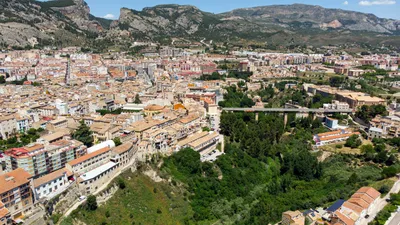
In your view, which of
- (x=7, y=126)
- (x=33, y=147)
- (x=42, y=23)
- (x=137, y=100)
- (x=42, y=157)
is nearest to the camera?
(x=42, y=157)

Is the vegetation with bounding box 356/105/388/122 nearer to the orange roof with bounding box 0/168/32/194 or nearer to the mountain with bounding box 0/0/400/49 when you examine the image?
the orange roof with bounding box 0/168/32/194

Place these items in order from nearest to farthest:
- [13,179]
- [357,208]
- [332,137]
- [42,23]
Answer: [13,179], [357,208], [332,137], [42,23]

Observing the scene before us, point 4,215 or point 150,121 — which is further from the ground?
point 150,121

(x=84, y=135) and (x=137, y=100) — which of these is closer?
(x=84, y=135)

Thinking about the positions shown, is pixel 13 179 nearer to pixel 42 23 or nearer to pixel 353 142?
pixel 353 142

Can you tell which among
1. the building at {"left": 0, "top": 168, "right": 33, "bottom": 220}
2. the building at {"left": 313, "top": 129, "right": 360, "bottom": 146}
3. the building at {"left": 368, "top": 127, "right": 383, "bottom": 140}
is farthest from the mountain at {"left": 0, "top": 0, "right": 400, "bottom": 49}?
the building at {"left": 0, "top": 168, "right": 33, "bottom": 220}

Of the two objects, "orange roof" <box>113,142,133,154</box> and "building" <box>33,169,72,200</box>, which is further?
"orange roof" <box>113,142,133,154</box>

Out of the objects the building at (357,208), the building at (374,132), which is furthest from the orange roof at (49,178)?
the building at (374,132)

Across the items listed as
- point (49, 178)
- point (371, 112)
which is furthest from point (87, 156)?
point (371, 112)
